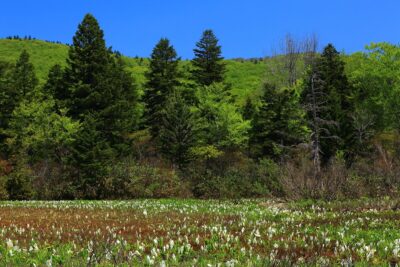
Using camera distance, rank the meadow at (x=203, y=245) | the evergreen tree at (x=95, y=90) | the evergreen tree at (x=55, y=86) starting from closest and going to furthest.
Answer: the meadow at (x=203, y=245), the evergreen tree at (x=95, y=90), the evergreen tree at (x=55, y=86)

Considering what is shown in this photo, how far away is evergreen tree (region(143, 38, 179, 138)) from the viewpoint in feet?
195

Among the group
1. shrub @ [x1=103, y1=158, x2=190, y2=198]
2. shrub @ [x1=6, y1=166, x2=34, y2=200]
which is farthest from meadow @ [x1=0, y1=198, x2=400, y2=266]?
shrub @ [x1=103, y1=158, x2=190, y2=198]

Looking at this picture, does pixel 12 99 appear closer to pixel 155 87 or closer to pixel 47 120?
pixel 47 120

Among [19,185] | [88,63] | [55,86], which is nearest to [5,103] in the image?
[55,86]

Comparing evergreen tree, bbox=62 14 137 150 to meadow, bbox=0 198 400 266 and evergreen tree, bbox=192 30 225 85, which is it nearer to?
evergreen tree, bbox=192 30 225 85

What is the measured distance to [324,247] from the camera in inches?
327

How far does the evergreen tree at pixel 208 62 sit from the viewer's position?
2505 inches

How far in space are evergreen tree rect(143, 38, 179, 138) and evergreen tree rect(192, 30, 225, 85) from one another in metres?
3.22

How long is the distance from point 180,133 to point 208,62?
2341cm

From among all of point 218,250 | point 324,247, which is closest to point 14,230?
point 218,250

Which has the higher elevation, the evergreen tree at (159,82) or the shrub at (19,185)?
the evergreen tree at (159,82)

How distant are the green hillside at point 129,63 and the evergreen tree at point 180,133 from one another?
4840 centimetres

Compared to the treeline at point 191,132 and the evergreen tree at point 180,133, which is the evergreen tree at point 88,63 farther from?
the evergreen tree at point 180,133

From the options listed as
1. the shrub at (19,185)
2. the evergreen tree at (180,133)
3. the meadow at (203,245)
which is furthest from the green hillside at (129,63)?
the meadow at (203,245)
